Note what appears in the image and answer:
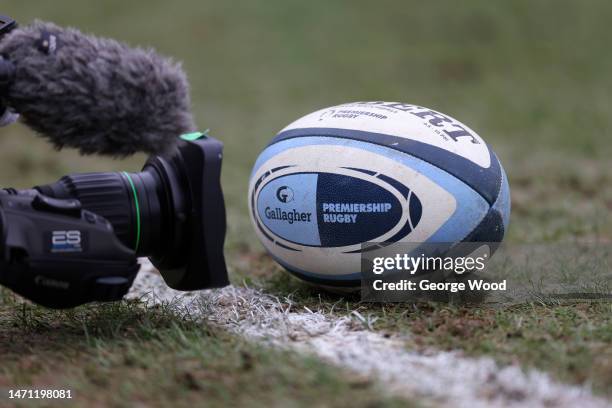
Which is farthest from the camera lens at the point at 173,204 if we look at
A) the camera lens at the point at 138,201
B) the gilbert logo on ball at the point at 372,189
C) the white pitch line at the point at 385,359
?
the gilbert logo on ball at the point at 372,189

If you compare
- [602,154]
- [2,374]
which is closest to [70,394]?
[2,374]

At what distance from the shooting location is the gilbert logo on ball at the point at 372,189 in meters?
2.97

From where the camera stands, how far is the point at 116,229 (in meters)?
2.79

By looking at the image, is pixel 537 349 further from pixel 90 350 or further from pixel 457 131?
pixel 90 350

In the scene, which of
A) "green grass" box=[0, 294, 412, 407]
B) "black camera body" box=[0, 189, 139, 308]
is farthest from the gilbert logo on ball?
"black camera body" box=[0, 189, 139, 308]

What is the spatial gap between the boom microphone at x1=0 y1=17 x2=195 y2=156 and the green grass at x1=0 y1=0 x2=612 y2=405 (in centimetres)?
73

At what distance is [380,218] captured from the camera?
296 cm

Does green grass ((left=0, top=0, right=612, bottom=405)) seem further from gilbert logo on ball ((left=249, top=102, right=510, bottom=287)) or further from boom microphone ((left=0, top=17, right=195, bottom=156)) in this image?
boom microphone ((left=0, top=17, right=195, bottom=156))

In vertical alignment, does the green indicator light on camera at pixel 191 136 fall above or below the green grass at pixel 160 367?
above

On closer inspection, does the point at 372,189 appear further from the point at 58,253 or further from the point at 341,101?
the point at 341,101

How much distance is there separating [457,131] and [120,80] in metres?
1.41

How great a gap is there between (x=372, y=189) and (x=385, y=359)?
2.61 ft

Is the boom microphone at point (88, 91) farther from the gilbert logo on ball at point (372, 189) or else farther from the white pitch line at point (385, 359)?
the white pitch line at point (385, 359)

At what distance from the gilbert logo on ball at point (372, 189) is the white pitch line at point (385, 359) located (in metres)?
0.29
